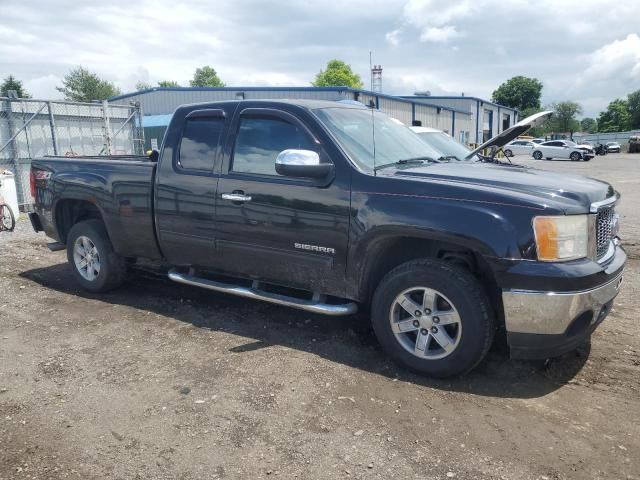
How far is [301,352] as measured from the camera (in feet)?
13.6

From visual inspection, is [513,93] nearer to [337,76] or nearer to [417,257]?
[337,76]

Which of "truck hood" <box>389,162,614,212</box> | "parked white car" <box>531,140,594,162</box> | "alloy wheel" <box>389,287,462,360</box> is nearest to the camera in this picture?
"truck hood" <box>389,162,614,212</box>

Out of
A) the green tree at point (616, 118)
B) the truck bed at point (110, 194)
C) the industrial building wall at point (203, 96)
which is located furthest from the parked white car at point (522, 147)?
the green tree at point (616, 118)

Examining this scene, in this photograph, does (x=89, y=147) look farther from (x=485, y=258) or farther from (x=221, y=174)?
(x=485, y=258)

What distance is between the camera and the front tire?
344 centimetres

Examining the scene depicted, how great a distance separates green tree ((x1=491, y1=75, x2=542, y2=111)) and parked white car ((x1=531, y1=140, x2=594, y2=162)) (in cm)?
6039

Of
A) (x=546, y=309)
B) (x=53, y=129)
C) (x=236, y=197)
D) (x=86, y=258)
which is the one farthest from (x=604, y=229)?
(x=53, y=129)

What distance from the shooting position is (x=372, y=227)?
3.72 metres

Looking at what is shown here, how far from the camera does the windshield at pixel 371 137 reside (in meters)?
4.08

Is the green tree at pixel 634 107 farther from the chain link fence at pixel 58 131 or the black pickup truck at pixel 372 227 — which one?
the black pickup truck at pixel 372 227

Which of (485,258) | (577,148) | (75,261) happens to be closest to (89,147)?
(75,261)

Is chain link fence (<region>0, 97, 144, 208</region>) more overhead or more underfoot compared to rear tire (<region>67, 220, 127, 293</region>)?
more overhead

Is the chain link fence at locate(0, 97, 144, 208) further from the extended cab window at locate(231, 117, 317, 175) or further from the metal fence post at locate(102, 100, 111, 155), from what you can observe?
the extended cab window at locate(231, 117, 317, 175)

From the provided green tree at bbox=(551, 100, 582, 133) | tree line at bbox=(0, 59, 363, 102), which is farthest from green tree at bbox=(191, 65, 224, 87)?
green tree at bbox=(551, 100, 582, 133)
